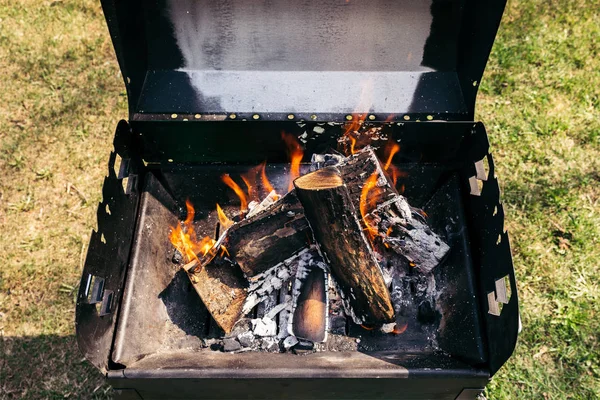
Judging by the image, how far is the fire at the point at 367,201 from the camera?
2.37 metres

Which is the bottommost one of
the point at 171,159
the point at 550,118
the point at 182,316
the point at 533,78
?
the point at 182,316

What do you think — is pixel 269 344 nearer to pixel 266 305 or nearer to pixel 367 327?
pixel 266 305

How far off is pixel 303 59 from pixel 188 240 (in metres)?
1.15

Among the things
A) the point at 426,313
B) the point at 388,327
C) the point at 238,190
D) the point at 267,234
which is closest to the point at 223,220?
the point at 238,190

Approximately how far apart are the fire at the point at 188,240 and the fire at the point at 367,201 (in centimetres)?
81

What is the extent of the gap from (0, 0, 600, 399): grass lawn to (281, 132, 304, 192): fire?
1619 millimetres

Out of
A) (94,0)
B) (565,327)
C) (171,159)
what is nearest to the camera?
(171,159)

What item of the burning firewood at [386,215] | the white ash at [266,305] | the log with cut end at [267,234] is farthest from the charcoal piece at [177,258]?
the burning firewood at [386,215]

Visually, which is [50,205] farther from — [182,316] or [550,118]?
[550,118]

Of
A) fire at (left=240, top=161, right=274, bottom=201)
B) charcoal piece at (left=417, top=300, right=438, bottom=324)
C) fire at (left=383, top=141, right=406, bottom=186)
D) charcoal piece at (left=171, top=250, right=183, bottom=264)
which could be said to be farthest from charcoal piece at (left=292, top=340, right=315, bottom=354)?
fire at (left=383, top=141, right=406, bottom=186)

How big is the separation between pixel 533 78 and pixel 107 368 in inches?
152

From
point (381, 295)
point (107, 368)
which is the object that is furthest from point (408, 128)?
point (107, 368)

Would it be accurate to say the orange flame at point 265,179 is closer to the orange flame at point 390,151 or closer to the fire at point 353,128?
the fire at point 353,128

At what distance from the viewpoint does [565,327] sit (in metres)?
2.93
